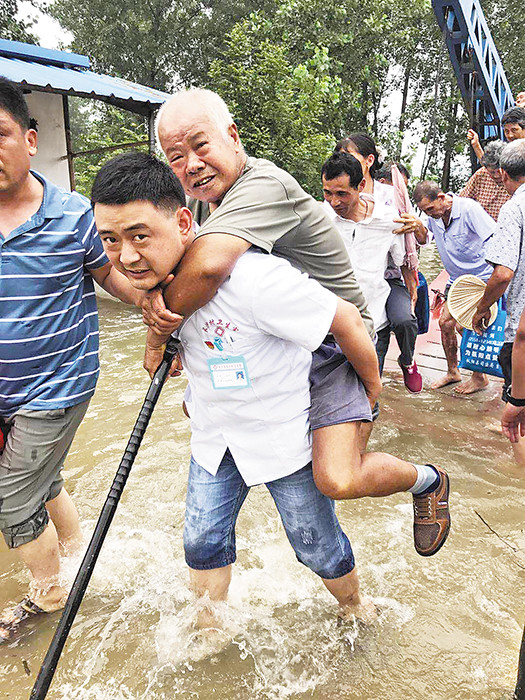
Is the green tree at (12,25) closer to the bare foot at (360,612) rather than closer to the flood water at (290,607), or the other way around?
the flood water at (290,607)

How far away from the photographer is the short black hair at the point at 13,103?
1958 mm

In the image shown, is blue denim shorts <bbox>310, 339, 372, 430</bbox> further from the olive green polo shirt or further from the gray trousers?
the gray trousers

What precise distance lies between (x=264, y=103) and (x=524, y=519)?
32.1 feet

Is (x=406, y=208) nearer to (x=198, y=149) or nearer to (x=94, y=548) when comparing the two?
(x=198, y=149)

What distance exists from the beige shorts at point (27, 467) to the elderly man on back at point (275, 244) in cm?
53

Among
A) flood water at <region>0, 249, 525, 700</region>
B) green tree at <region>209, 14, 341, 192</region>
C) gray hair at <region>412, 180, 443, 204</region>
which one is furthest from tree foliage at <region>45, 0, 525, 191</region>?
flood water at <region>0, 249, 525, 700</region>

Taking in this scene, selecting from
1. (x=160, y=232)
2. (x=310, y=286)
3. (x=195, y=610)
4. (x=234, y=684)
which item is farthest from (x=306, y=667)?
(x=160, y=232)

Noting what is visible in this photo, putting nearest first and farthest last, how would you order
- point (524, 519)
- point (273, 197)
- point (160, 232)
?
point (160, 232) < point (273, 197) < point (524, 519)

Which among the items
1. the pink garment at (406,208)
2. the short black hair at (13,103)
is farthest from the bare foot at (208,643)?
the pink garment at (406,208)

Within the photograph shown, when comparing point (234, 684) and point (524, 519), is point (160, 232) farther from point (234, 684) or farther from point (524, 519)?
point (524, 519)

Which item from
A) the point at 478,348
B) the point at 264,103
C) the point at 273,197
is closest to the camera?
the point at 273,197

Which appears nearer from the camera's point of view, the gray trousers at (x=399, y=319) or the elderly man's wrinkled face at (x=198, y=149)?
the elderly man's wrinkled face at (x=198, y=149)

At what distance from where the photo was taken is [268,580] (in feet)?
8.79

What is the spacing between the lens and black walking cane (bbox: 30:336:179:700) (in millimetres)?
1656
